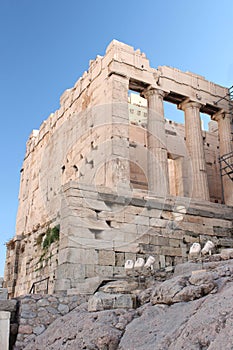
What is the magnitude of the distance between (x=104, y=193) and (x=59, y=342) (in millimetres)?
6359

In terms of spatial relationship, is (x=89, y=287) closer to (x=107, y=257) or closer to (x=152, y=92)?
(x=107, y=257)

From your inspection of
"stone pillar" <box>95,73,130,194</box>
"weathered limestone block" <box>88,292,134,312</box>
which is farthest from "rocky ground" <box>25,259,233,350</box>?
"stone pillar" <box>95,73,130,194</box>

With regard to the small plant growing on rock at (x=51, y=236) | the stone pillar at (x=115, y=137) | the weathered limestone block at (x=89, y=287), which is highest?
the stone pillar at (x=115, y=137)

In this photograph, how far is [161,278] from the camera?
8.21 metres

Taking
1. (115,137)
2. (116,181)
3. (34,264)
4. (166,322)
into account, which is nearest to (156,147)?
(115,137)

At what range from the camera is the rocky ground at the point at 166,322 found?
392cm

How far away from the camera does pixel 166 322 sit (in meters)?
4.91

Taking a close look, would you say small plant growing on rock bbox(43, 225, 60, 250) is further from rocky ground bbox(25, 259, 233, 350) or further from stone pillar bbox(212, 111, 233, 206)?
stone pillar bbox(212, 111, 233, 206)

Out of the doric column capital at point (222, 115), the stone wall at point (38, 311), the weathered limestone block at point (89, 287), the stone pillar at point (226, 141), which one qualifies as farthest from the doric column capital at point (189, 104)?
the stone wall at point (38, 311)

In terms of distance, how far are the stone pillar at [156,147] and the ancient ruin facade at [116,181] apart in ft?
0.14

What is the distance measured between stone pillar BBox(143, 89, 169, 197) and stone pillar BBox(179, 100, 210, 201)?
149cm

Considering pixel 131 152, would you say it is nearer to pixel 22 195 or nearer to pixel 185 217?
pixel 185 217

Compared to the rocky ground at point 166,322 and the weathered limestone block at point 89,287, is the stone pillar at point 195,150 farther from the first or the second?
the rocky ground at point 166,322

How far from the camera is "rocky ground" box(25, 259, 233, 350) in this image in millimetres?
3916
